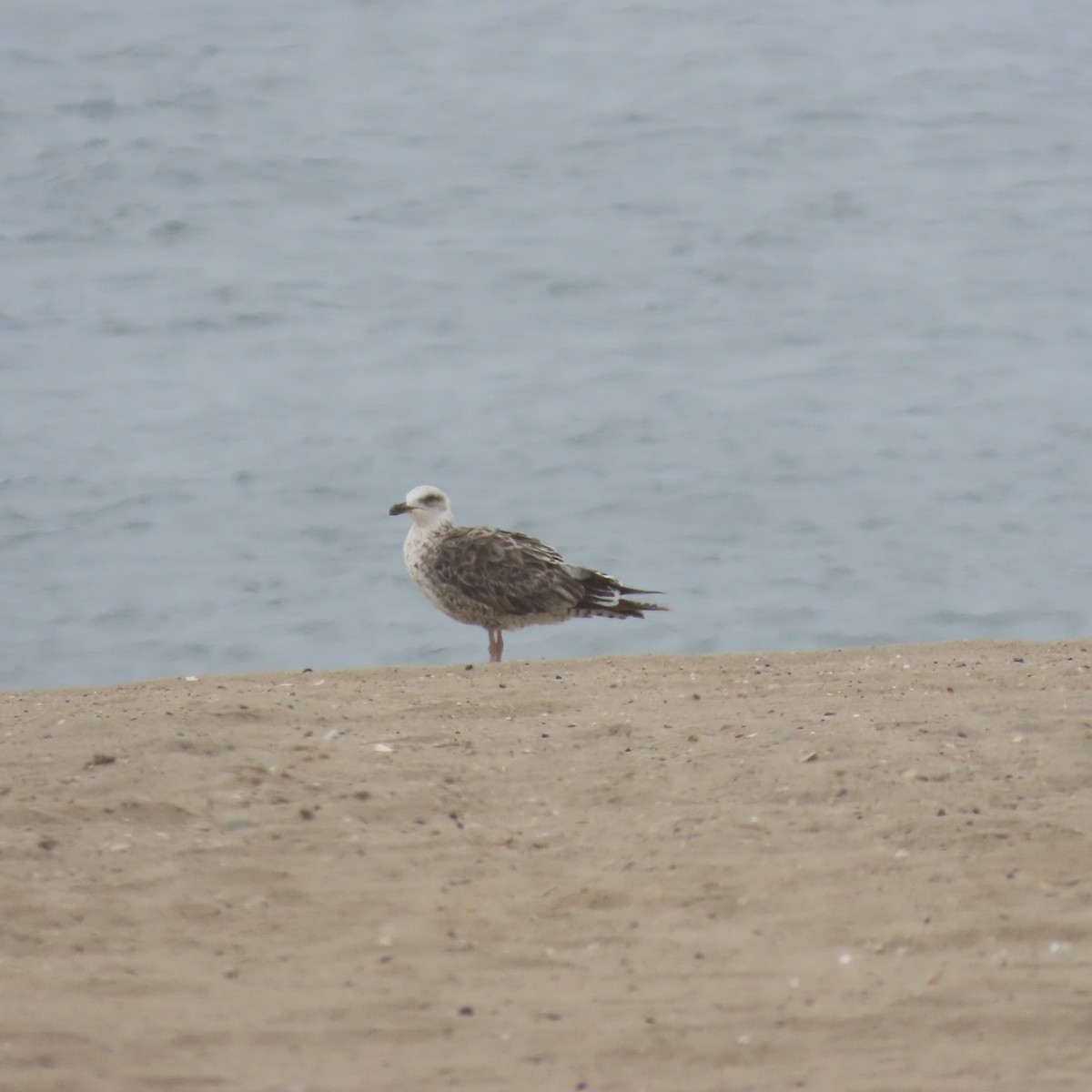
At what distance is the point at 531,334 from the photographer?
94.6 feet

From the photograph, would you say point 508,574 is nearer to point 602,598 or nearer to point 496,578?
point 496,578

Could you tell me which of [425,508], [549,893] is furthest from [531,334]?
[549,893]

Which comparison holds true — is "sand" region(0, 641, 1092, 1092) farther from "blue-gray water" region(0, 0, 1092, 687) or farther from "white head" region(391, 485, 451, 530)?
"blue-gray water" region(0, 0, 1092, 687)

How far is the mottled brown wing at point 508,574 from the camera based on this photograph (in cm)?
870

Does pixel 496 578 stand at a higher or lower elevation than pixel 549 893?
lower

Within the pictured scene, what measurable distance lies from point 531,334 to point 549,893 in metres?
24.9

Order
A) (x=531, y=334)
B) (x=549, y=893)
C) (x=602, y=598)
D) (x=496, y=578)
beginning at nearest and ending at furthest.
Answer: (x=549, y=893)
(x=496, y=578)
(x=602, y=598)
(x=531, y=334)

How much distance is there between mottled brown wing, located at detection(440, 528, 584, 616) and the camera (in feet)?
28.6

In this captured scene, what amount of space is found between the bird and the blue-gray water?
11.9 meters

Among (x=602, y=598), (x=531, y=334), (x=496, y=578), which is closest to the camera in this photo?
(x=496, y=578)

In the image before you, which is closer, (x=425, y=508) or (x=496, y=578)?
(x=496, y=578)

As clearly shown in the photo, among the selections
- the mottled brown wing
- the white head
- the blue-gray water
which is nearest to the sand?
the mottled brown wing

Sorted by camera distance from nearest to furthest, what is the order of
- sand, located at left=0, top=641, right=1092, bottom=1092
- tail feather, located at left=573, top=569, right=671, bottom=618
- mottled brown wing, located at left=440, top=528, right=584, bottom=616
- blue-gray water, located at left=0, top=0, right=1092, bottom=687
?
sand, located at left=0, top=641, right=1092, bottom=1092 < mottled brown wing, located at left=440, top=528, right=584, bottom=616 < tail feather, located at left=573, top=569, right=671, bottom=618 < blue-gray water, located at left=0, top=0, right=1092, bottom=687

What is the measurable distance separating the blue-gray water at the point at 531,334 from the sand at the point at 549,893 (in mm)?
15339
